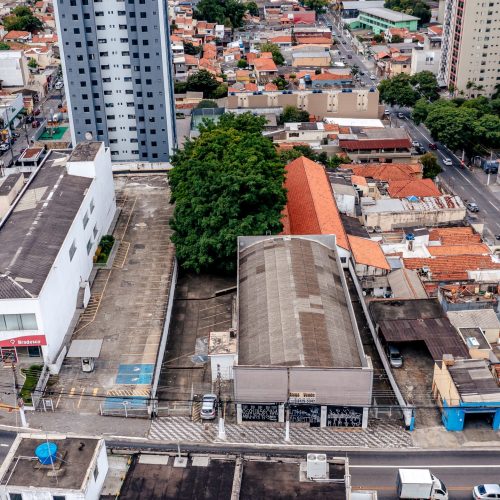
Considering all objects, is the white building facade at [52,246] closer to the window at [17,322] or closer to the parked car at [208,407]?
the window at [17,322]

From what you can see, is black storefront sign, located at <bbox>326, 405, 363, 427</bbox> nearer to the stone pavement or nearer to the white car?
the stone pavement

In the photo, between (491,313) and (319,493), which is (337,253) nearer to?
(491,313)

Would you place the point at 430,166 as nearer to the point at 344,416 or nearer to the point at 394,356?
the point at 394,356

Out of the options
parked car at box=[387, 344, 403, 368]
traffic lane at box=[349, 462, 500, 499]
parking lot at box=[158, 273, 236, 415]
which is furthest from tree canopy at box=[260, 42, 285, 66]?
traffic lane at box=[349, 462, 500, 499]

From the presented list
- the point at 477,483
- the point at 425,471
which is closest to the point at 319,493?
the point at 425,471

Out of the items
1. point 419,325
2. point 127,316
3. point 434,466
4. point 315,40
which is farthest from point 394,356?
point 315,40

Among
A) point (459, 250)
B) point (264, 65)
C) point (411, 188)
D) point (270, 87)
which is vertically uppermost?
point (264, 65)

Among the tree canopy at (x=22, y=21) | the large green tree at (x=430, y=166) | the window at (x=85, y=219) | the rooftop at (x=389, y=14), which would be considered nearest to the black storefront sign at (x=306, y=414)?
the window at (x=85, y=219)
